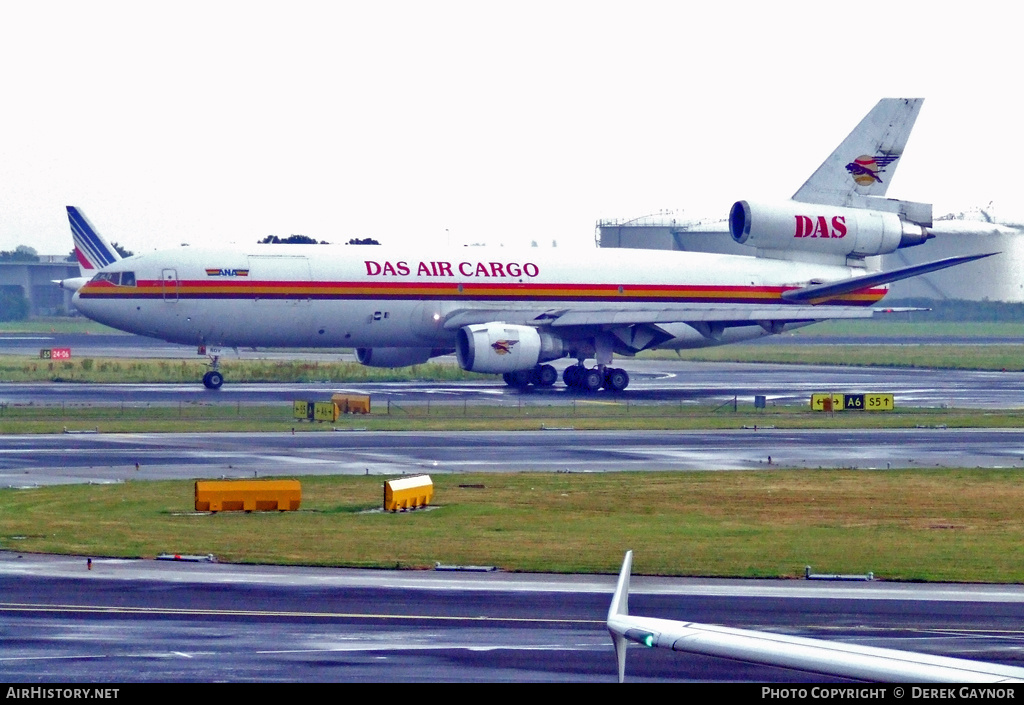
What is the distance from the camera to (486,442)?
42.2 metres

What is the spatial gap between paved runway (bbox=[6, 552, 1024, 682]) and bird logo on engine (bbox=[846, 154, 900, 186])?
46.2 metres

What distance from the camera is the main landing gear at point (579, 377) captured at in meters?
61.5

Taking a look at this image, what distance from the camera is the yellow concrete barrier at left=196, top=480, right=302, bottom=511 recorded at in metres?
28.7

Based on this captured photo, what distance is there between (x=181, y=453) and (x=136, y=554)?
15.1 metres

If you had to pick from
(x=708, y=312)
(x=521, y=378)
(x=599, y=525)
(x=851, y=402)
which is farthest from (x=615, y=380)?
(x=599, y=525)

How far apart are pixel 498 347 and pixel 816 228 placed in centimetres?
1723

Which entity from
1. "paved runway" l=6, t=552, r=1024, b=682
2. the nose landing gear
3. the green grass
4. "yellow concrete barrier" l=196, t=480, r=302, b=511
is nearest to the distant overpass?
the nose landing gear

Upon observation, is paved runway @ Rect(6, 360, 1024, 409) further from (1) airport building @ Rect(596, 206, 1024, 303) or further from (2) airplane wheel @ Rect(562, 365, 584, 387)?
(1) airport building @ Rect(596, 206, 1024, 303)

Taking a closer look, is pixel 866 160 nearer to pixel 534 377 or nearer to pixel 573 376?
pixel 573 376

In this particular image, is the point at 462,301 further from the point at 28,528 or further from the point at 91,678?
the point at 91,678

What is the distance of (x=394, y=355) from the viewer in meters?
62.8

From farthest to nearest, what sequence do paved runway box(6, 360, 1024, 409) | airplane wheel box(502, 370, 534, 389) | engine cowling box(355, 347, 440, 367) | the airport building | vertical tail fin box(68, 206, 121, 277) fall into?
the airport building → vertical tail fin box(68, 206, 121, 277) → airplane wheel box(502, 370, 534, 389) → engine cowling box(355, 347, 440, 367) → paved runway box(6, 360, 1024, 409)

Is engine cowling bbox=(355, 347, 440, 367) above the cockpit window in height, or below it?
below
